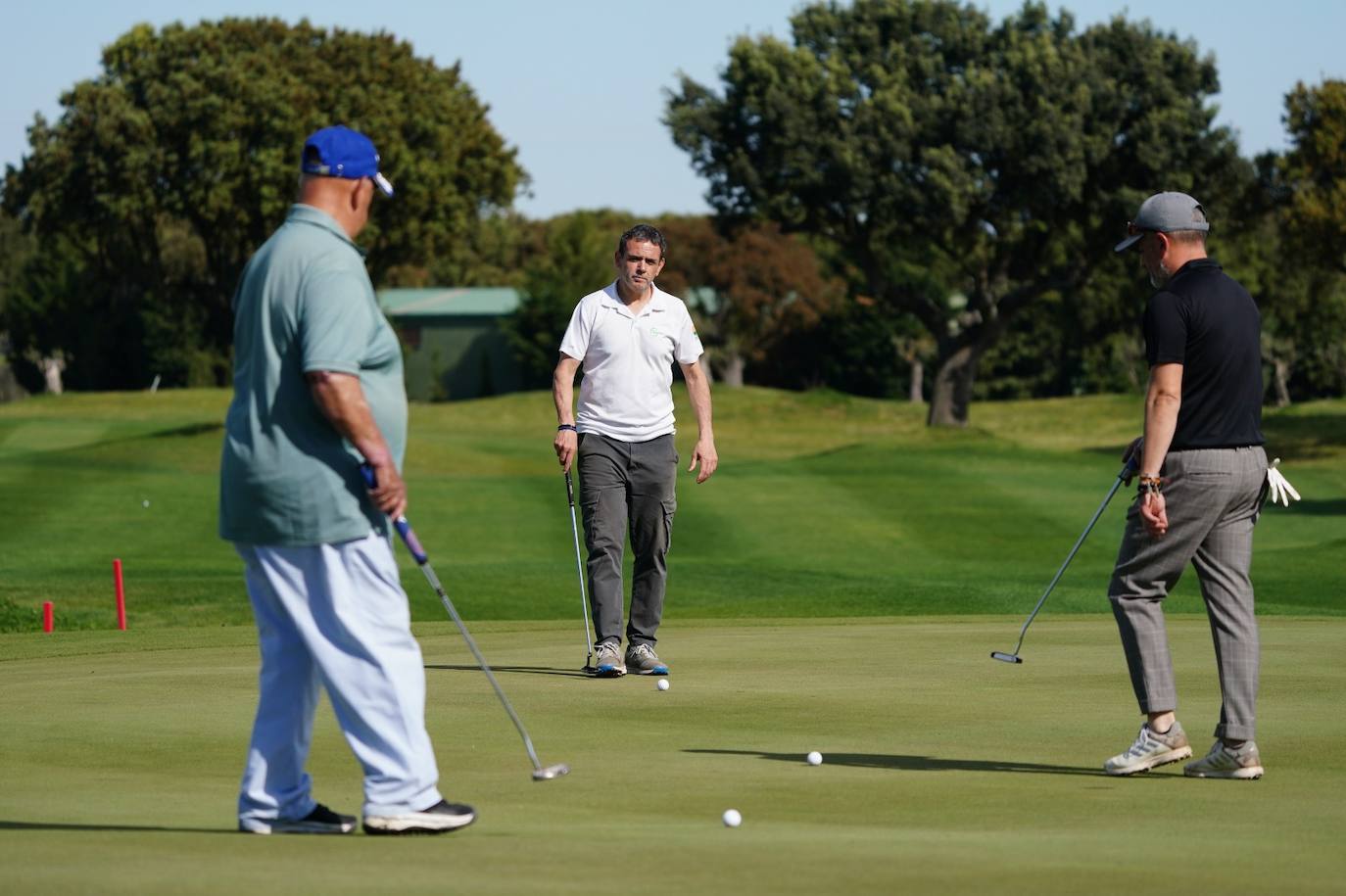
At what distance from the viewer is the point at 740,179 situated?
5344 cm

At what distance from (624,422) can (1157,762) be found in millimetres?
4378

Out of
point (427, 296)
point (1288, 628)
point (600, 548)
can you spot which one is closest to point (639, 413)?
point (600, 548)

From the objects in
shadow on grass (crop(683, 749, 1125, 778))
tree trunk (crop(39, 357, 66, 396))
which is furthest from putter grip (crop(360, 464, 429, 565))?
tree trunk (crop(39, 357, 66, 396))

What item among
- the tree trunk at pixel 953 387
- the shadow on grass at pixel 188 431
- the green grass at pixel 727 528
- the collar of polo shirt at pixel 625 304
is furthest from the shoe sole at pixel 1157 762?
the tree trunk at pixel 953 387

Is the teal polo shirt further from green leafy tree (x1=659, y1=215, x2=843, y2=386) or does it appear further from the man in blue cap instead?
green leafy tree (x1=659, y1=215, x2=843, y2=386)

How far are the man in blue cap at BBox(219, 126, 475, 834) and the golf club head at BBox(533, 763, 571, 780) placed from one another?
2.44 ft

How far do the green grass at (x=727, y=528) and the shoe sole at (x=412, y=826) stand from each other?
10.2 meters

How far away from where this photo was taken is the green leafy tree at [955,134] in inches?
2025

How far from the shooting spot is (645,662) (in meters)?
10.5

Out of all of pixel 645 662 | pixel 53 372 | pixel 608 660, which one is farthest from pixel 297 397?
pixel 53 372

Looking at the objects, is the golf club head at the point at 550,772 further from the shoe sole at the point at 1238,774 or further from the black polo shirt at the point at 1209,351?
the black polo shirt at the point at 1209,351

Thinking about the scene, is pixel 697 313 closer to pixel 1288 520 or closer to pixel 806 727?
pixel 1288 520

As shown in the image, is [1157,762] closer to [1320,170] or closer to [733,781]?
[733,781]

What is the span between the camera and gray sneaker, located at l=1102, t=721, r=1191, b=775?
23.1 ft
